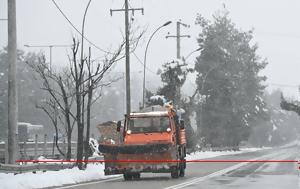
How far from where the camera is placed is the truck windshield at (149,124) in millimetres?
24984

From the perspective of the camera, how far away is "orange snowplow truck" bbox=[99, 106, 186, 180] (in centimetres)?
2336

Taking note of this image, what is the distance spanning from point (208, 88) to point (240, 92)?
17.3ft

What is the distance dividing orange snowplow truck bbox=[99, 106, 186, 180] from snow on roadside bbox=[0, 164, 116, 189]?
1221mm

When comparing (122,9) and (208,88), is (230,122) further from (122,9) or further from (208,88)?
(122,9)

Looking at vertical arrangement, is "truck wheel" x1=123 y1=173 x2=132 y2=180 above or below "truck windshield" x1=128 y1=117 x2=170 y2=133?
below

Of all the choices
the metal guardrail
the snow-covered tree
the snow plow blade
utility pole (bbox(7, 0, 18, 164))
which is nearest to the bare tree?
the metal guardrail

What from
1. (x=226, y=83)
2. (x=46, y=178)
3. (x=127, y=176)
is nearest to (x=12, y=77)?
(x=46, y=178)

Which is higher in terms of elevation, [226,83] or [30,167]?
[226,83]

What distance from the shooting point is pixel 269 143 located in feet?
562

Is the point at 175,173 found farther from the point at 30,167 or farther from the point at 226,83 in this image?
the point at 226,83

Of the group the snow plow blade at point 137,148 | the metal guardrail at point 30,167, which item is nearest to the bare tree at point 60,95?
the metal guardrail at point 30,167

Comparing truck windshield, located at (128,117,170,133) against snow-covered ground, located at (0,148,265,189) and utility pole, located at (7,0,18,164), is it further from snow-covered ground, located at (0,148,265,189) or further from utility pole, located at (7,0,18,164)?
utility pole, located at (7,0,18,164)

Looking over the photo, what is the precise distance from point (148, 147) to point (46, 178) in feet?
13.6

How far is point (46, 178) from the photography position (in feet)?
67.8
